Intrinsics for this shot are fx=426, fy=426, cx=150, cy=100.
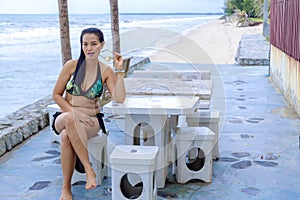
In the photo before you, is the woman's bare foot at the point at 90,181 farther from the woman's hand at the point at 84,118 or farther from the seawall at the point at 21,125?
the seawall at the point at 21,125

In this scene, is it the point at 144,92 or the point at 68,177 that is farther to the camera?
the point at 144,92

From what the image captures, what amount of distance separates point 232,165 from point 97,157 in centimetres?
126

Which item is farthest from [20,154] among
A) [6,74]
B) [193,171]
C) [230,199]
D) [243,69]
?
[6,74]

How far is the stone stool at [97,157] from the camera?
3.29 metres

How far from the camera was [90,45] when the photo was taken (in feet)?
10.5

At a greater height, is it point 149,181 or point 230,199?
point 149,181

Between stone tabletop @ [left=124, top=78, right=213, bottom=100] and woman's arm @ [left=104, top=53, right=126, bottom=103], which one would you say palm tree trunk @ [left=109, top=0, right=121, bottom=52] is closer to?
stone tabletop @ [left=124, top=78, right=213, bottom=100]

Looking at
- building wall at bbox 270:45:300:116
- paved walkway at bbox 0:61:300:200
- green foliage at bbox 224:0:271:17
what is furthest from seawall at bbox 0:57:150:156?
green foliage at bbox 224:0:271:17

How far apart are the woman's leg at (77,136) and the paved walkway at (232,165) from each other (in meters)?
0.21

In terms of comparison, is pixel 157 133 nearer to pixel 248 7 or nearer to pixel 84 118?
pixel 84 118

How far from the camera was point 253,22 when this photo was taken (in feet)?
123

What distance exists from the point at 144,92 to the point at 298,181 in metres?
1.45

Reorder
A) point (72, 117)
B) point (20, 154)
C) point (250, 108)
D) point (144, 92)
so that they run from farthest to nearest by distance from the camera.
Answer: point (250, 108) → point (20, 154) → point (144, 92) → point (72, 117)

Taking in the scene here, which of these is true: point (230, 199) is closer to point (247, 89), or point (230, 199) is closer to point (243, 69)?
point (247, 89)
